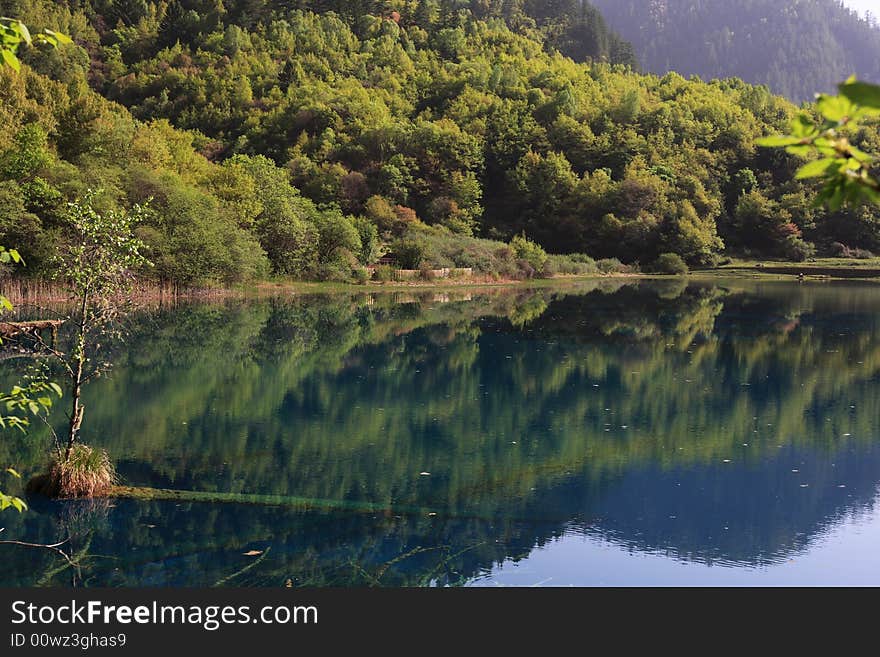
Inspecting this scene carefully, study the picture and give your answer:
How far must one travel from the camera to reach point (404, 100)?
100375 mm

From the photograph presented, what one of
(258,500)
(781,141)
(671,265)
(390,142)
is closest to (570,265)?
(671,265)

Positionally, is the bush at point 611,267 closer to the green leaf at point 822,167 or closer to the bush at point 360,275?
the bush at point 360,275

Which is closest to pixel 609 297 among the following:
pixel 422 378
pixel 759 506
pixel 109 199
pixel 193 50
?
pixel 109 199

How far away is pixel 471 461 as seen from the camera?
1431 cm

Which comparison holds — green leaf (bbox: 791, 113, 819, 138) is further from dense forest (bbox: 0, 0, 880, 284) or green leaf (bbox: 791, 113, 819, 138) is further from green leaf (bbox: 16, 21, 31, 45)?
dense forest (bbox: 0, 0, 880, 284)

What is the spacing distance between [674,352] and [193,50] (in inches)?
3597

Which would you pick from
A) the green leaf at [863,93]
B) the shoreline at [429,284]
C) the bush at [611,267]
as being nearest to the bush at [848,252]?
the shoreline at [429,284]

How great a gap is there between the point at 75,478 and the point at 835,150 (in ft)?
34.6

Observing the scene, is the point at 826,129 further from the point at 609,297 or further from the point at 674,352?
the point at 609,297

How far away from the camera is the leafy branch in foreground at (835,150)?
2.45 meters

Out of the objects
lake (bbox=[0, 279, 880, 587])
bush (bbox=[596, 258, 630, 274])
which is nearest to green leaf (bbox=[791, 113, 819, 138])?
lake (bbox=[0, 279, 880, 587])

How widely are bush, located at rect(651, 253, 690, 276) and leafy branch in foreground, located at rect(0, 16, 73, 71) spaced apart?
72678mm

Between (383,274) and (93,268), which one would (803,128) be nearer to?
(93,268)

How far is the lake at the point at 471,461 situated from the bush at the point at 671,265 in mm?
44439
